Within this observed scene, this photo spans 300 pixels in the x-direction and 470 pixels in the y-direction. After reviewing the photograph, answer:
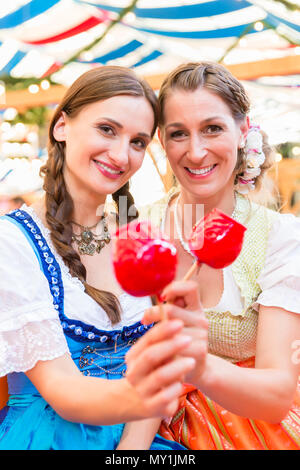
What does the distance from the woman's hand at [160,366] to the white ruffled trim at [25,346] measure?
0.37m

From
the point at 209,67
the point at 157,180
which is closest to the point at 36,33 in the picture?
the point at 157,180

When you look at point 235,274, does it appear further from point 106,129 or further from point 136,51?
point 136,51

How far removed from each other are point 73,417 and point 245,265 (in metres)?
0.73

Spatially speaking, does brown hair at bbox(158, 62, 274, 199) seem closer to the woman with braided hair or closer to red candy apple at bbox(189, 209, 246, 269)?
the woman with braided hair

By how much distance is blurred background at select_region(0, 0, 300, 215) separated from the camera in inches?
174

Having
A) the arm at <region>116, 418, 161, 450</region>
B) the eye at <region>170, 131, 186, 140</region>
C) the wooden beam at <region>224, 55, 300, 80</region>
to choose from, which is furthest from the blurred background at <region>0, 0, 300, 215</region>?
the arm at <region>116, 418, 161, 450</region>

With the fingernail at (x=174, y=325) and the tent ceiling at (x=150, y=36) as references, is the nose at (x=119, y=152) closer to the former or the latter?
the fingernail at (x=174, y=325)

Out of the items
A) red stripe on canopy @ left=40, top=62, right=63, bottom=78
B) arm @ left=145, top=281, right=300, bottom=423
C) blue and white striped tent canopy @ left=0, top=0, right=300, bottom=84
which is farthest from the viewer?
red stripe on canopy @ left=40, top=62, right=63, bottom=78

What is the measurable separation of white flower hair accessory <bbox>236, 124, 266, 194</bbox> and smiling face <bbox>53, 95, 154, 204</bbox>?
0.45m

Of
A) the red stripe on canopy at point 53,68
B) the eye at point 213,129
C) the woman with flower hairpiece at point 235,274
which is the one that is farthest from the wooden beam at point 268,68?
the eye at point 213,129

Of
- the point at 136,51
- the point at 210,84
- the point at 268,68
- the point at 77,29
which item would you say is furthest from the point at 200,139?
the point at 136,51

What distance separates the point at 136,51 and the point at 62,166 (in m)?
4.33

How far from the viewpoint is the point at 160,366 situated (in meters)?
0.71

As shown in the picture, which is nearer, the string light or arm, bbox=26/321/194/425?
arm, bbox=26/321/194/425
